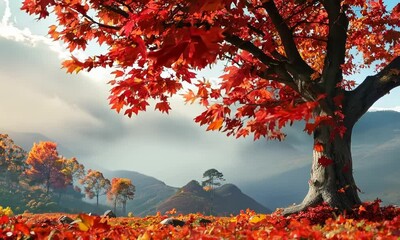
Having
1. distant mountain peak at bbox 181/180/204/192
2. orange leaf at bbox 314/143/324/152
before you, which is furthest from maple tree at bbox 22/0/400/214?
distant mountain peak at bbox 181/180/204/192

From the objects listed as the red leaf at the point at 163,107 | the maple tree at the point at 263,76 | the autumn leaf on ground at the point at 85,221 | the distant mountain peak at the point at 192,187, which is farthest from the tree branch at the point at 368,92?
the distant mountain peak at the point at 192,187

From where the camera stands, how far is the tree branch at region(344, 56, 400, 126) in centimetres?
880

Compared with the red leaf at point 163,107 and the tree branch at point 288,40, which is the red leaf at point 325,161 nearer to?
the tree branch at point 288,40

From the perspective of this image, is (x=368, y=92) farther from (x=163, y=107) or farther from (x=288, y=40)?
(x=163, y=107)

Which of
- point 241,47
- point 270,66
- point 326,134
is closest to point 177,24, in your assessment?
point 241,47

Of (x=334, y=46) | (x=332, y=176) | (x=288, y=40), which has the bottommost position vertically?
(x=332, y=176)

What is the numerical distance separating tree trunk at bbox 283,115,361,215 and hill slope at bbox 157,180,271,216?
60456mm

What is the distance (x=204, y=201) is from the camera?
4028 inches

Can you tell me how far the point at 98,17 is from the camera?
7.94 meters

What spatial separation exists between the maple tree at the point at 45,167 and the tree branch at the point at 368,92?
81791 millimetres

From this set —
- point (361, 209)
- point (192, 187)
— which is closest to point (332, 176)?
point (361, 209)

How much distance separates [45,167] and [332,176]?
86.9 m

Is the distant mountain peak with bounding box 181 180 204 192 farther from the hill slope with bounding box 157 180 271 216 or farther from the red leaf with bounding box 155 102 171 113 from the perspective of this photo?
the red leaf with bounding box 155 102 171 113

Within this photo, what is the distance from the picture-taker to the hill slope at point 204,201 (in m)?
95.2
